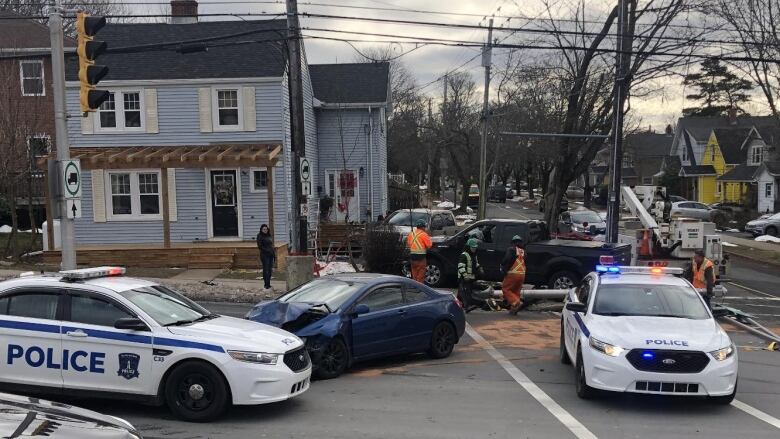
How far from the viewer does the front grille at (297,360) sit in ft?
24.9

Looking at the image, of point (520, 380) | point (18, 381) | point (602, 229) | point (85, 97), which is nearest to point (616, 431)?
point (520, 380)

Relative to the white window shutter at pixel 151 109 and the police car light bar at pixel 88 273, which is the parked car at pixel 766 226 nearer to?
the white window shutter at pixel 151 109

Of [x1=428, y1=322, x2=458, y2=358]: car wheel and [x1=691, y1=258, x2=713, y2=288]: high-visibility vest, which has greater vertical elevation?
[x1=691, y1=258, x2=713, y2=288]: high-visibility vest

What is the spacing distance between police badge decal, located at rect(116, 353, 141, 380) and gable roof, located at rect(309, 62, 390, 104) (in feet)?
83.2

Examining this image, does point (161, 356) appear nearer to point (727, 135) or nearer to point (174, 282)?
point (174, 282)

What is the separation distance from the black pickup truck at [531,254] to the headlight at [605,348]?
29.4 ft

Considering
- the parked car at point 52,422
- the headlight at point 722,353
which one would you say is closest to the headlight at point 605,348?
the headlight at point 722,353

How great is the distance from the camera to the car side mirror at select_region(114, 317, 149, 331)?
286 inches

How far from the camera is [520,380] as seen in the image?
386 inches

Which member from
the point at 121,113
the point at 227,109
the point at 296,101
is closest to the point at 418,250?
the point at 296,101

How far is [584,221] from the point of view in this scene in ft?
111

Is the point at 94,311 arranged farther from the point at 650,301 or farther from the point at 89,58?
the point at 650,301

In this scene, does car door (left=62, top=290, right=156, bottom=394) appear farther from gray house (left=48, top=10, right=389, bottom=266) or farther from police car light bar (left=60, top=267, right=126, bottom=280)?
gray house (left=48, top=10, right=389, bottom=266)

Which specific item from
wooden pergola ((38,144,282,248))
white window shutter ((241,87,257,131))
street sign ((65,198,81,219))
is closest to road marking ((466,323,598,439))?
street sign ((65,198,81,219))
